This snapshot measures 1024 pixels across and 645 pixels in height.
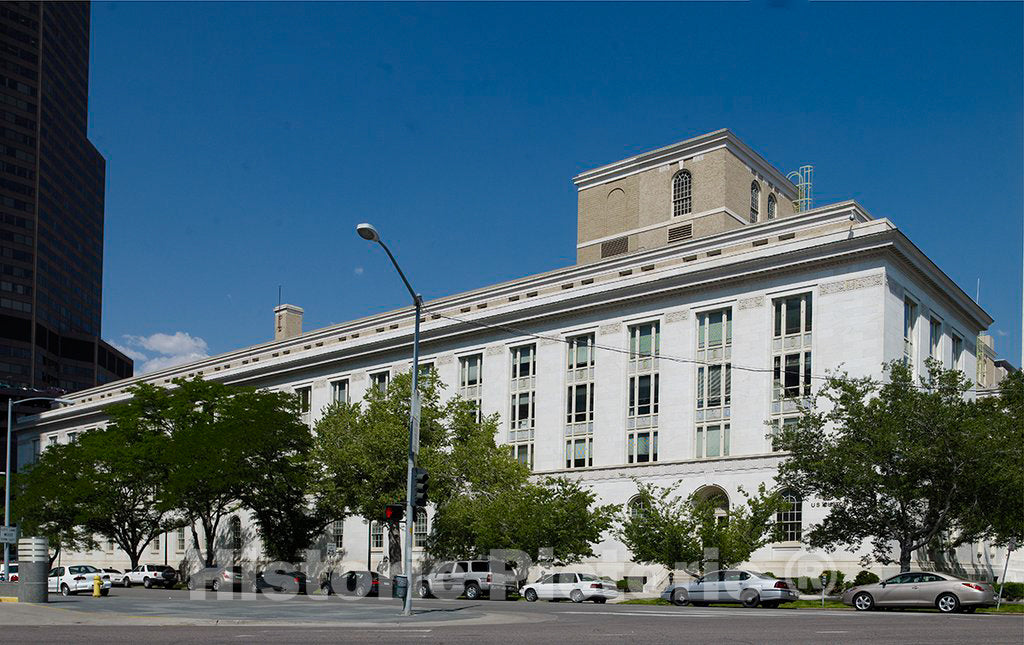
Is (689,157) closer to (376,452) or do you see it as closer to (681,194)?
(681,194)

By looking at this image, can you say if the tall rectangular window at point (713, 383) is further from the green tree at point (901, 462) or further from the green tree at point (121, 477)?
the green tree at point (121, 477)

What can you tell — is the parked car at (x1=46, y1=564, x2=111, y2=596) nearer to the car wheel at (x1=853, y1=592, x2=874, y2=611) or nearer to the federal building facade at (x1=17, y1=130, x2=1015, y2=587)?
the federal building facade at (x1=17, y1=130, x2=1015, y2=587)

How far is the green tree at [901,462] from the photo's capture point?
41.1 meters

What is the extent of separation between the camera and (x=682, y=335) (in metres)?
60.4

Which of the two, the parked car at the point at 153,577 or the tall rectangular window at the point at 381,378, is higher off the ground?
the tall rectangular window at the point at 381,378

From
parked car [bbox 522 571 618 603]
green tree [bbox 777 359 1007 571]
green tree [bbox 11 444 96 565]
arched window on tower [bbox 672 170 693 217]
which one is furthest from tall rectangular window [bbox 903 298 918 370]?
green tree [bbox 11 444 96 565]

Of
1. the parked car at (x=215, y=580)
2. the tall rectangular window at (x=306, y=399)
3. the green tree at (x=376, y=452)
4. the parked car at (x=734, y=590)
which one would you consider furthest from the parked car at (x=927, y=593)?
the tall rectangular window at (x=306, y=399)

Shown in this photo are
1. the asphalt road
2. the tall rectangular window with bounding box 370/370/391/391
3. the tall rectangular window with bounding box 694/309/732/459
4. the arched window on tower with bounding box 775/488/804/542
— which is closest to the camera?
the asphalt road

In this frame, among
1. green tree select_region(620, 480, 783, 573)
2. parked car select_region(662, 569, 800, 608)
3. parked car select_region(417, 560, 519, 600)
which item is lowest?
parked car select_region(417, 560, 519, 600)

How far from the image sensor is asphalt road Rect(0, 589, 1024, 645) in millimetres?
21062

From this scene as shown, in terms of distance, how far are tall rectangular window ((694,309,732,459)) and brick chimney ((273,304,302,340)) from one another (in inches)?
1918

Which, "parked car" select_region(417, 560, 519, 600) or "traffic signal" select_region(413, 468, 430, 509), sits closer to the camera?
"traffic signal" select_region(413, 468, 430, 509)

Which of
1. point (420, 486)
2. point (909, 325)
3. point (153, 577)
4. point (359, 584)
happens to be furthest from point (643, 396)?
point (153, 577)

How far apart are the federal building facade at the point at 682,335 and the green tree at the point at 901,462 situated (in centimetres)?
209
